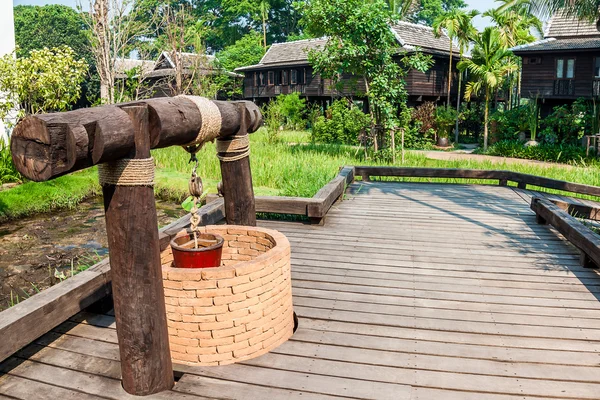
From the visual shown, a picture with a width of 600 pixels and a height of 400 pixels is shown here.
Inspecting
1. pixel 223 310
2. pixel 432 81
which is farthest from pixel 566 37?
pixel 223 310

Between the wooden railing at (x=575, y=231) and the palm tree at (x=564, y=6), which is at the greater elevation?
the palm tree at (x=564, y=6)

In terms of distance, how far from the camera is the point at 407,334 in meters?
3.91

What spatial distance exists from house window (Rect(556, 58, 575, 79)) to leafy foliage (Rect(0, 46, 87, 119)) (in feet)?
68.6

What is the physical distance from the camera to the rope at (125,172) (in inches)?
110

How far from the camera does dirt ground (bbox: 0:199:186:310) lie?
744cm

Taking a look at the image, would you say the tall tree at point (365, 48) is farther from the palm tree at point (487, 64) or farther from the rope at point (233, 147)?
the rope at point (233, 147)

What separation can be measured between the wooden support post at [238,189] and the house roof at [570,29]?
2702cm

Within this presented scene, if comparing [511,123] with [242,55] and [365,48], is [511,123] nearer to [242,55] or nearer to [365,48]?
[365,48]

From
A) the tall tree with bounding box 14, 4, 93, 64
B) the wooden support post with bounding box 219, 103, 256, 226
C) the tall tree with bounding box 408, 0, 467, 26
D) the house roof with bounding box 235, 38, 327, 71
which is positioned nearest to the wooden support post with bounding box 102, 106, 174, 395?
the wooden support post with bounding box 219, 103, 256, 226

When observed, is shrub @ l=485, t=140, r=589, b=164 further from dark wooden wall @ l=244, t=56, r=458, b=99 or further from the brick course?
the brick course

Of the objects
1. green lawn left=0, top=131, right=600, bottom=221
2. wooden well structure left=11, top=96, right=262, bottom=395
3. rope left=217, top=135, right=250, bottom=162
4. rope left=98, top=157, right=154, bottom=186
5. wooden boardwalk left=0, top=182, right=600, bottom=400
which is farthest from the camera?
green lawn left=0, top=131, right=600, bottom=221

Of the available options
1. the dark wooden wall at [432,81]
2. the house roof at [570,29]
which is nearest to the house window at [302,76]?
the dark wooden wall at [432,81]

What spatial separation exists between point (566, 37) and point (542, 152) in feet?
32.1

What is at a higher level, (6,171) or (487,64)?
(487,64)
